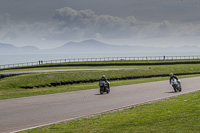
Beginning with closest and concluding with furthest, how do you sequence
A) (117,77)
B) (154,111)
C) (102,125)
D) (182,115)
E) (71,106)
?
(102,125) < (182,115) < (154,111) < (71,106) < (117,77)

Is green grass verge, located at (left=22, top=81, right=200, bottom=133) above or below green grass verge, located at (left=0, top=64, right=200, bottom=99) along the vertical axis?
below

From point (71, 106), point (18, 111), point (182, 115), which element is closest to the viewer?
point (182, 115)

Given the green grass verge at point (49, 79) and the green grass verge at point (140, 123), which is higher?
the green grass verge at point (49, 79)

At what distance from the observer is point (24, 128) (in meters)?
12.3

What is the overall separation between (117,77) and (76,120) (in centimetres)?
2919

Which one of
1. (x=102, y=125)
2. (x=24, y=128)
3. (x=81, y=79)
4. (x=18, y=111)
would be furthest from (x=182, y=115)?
(x=81, y=79)

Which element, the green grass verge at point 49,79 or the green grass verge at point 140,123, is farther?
the green grass verge at point 49,79

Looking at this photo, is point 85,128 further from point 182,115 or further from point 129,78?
point 129,78

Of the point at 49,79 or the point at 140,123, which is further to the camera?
the point at 49,79

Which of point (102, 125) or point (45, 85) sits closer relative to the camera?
point (102, 125)

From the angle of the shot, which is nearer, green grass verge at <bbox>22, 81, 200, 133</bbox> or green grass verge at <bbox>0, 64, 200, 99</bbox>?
green grass verge at <bbox>22, 81, 200, 133</bbox>

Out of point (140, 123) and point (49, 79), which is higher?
point (49, 79)

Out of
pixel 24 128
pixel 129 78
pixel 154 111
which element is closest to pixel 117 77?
pixel 129 78

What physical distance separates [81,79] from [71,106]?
2136cm
